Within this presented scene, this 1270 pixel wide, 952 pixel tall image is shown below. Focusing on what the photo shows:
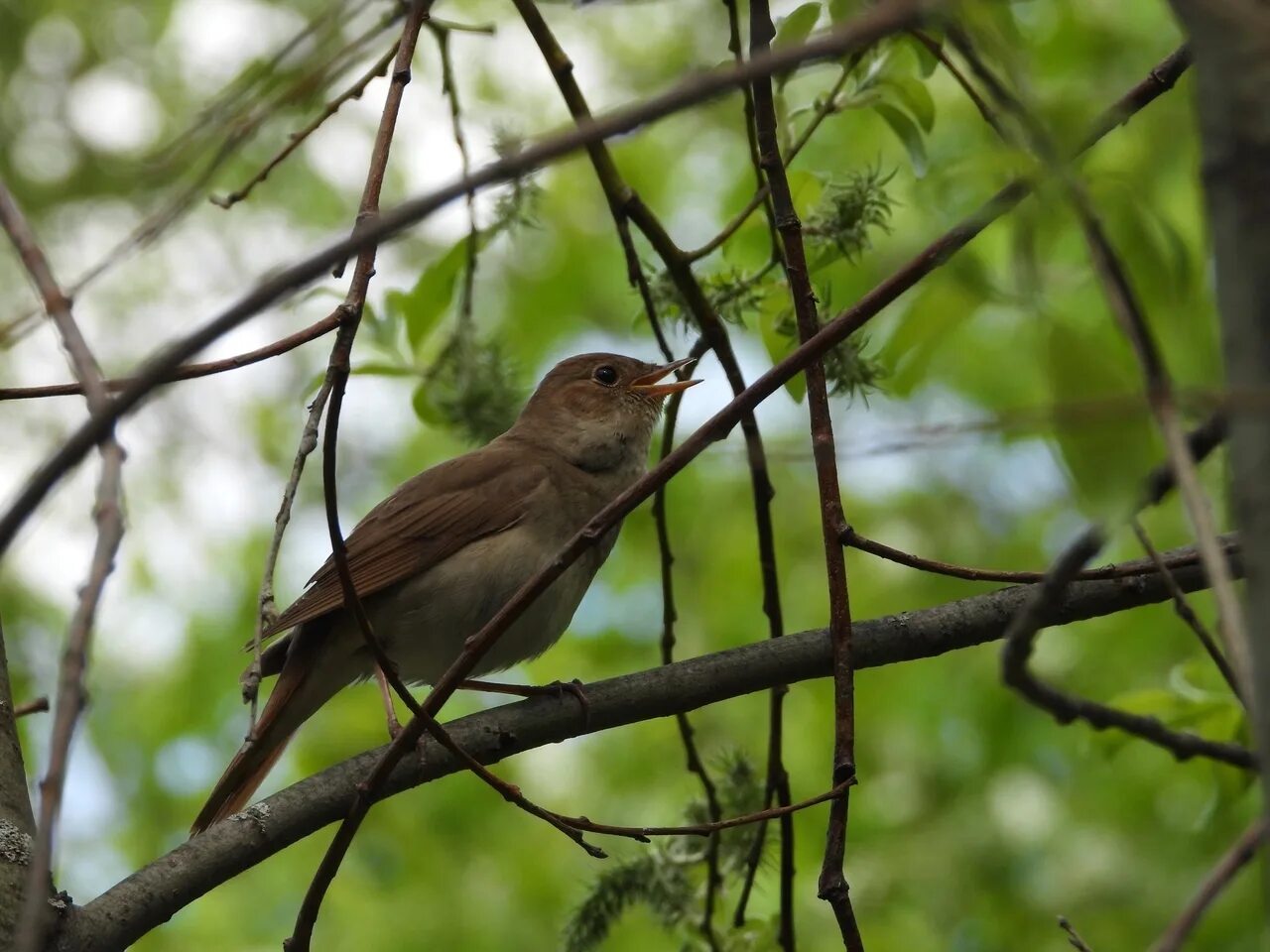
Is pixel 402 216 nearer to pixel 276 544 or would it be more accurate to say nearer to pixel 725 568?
pixel 276 544

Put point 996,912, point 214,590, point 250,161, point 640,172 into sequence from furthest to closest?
point 250,161 < point 214,590 < point 640,172 < point 996,912

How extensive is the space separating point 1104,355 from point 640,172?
7807mm

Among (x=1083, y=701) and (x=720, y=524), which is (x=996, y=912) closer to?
A: (x=720, y=524)

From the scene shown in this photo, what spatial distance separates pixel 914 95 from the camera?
3.56 meters

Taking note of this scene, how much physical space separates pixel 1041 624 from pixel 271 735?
332cm

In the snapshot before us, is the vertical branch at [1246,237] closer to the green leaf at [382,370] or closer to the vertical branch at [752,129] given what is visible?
the vertical branch at [752,129]

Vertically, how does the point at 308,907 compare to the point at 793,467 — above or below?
below

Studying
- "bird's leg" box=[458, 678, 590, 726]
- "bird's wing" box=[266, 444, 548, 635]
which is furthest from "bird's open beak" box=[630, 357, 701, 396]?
"bird's leg" box=[458, 678, 590, 726]

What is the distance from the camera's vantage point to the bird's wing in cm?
467

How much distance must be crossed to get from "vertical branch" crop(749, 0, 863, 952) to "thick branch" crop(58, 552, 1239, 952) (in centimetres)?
12

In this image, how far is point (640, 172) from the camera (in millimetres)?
9102

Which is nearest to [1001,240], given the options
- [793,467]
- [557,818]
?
[793,467]

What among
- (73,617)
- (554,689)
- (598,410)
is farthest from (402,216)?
(598,410)

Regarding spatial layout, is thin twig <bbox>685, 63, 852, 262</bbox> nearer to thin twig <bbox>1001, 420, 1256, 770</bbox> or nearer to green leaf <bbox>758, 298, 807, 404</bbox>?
green leaf <bbox>758, 298, 807, 404</bbox>
